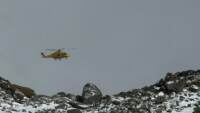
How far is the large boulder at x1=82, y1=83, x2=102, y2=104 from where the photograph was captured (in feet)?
192

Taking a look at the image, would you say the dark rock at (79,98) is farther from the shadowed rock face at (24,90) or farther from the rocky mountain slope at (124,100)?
the shadowed rock face at (24,90)

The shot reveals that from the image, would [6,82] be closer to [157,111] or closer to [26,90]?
[26,90]

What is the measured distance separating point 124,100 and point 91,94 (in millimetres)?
4193

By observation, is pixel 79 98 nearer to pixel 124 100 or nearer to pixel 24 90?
pixel 124 100

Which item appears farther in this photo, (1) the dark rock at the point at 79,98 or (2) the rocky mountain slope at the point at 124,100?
(1) the dark rock at the point at 79,98

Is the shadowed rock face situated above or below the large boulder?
above

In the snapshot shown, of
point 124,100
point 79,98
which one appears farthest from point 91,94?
point 124,100

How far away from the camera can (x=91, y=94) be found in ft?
193

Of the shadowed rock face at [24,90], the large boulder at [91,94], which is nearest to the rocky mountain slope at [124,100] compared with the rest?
the large boulder at [91,94]

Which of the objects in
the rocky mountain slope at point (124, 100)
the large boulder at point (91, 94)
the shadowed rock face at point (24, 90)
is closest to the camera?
the rocky mountain slope at point (124, 100)

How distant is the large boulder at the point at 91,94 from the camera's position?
2301 inches

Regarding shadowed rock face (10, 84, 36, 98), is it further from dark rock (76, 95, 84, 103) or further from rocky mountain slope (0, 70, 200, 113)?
dark rock (76, 95, 84, 103)

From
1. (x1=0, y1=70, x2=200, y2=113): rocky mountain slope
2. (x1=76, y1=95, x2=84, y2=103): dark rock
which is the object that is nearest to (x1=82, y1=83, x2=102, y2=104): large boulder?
(x1=0, y1=70, x2=200, y2=113): rocky mountain slope

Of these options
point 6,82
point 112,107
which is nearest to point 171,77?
point 112,107
